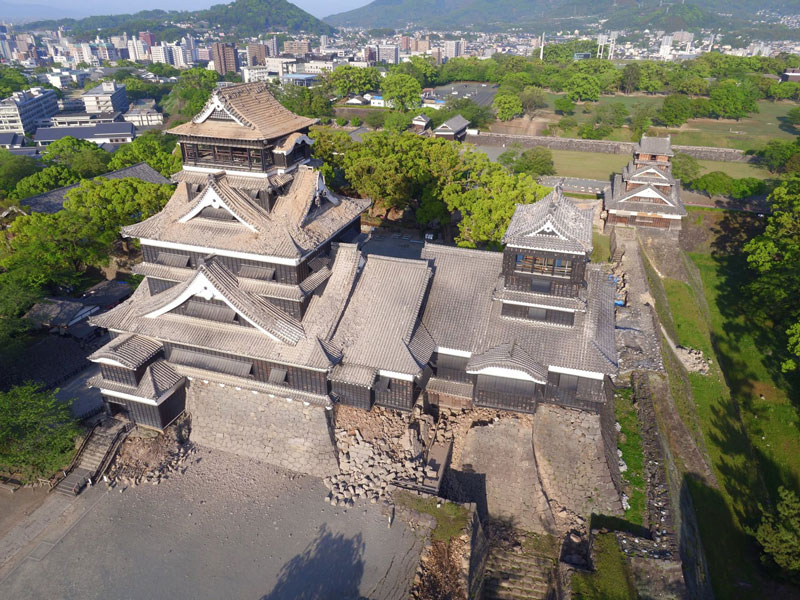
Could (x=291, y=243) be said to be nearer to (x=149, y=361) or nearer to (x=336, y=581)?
(x=149, y=361)

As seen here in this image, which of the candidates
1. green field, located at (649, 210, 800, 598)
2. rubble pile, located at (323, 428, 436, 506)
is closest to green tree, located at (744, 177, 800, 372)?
green field, located at (649, 210, 800, 598)

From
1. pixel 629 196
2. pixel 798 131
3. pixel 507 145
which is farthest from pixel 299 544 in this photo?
pixel 798 131

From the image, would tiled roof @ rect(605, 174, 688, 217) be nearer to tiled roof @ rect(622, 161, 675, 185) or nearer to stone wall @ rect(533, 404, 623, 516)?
tiled roof @ rect(622, 161, 675, 185)

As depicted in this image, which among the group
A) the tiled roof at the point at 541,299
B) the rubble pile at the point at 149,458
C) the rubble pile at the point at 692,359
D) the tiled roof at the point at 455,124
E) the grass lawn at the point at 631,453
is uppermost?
the tiled roof at the point at 455,124

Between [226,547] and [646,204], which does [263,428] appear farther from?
[646,204]

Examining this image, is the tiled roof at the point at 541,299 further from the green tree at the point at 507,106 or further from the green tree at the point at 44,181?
the green tree at the point at 507,106

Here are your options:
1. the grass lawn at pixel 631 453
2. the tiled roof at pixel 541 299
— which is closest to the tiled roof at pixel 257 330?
the tiled roof at pixel 541 299
